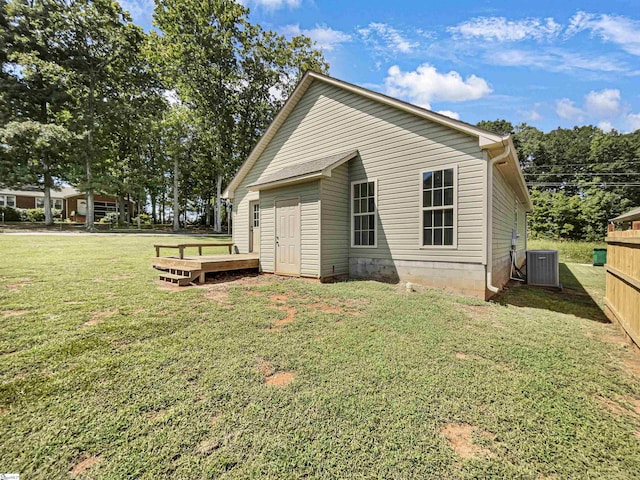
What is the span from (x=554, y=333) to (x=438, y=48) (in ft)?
31.3

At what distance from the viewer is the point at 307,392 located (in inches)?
101

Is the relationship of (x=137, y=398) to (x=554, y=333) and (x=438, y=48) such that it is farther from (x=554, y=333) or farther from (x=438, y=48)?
(x=438, y=48)

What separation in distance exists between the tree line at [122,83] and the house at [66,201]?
33.7 ft

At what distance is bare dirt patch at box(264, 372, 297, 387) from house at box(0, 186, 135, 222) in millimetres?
37589

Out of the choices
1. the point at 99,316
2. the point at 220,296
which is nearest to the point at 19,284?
the point at 99,316

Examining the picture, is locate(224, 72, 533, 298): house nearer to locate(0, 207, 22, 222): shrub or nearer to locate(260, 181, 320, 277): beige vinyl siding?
locate(260, 181, 320, 277): beige vinyl siding

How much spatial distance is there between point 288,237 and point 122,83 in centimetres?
2777

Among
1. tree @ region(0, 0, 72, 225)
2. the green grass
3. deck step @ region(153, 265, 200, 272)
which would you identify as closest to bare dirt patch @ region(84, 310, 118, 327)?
deck step @ region(153, 265, 200, 272)

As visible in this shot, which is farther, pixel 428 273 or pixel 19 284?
pixel 428 273

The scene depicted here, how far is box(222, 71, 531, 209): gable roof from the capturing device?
5.75 meters

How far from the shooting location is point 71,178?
2223 centimetres

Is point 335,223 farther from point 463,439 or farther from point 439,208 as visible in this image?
point 463,439

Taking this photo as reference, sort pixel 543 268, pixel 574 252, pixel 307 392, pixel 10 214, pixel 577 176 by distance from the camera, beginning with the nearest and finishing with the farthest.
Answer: pixel 307 392 → pixel 543 268 → pixel 574 252 → pixel 10 214 → pixel 577 176

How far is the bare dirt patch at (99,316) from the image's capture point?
→ 407 centimetres
